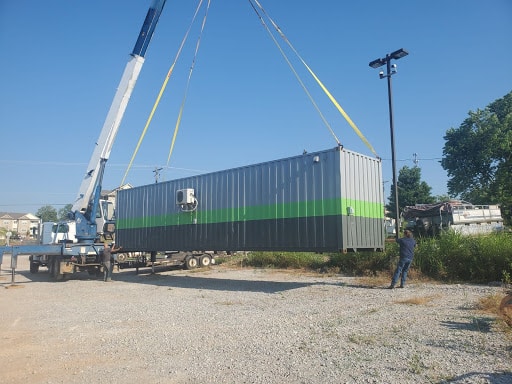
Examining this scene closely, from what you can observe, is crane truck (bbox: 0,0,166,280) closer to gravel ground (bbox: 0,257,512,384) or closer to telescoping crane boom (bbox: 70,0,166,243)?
telescoping crane boom (bbox: 70,0,166,243)

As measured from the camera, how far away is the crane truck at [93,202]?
54.5 ft

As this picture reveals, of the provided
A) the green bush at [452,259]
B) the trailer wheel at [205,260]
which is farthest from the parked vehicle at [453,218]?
the trailer wheel at [205,260]

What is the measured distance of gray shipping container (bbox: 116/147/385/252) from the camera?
39.4 ft

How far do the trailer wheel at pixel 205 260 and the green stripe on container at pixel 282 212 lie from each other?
14.3 feet

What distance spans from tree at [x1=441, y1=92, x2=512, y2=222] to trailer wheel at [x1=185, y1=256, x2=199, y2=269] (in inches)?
1131

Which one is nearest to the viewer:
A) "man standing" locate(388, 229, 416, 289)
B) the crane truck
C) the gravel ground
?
the gravel ground

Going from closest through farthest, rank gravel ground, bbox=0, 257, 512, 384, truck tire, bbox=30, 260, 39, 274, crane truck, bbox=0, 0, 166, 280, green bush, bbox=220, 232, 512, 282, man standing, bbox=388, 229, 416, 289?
gravel ground, bbox=0, 257, 512, 384
man standing, bbox=388, 229, 416, 289
green bush, bbox=220, 232, 512, 282
crane truck, bbox=0, 0, 166, 280
truck tire, bbox=30, 260, 39, 274

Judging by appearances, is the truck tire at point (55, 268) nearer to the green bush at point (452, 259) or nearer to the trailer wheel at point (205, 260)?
the trailer wheel at point (205, 260)

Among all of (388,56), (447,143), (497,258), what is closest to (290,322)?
(497,258)

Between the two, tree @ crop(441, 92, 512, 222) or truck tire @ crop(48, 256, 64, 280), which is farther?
tree @ crop(441, 92, 512, 222)

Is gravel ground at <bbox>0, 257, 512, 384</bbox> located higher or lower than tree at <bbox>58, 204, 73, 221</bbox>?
lower

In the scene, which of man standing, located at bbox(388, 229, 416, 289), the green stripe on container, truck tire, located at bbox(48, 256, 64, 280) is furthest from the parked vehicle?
truck tire, located at bbox(48, 256, 64, 280)

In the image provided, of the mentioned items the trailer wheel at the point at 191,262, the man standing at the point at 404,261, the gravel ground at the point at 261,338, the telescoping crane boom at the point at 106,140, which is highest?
the telescoping crane boom at the point at 106,140

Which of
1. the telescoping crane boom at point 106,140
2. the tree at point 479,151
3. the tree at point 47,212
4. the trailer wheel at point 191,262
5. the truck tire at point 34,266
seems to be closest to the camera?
the telescoping crane boom at point 106,140
